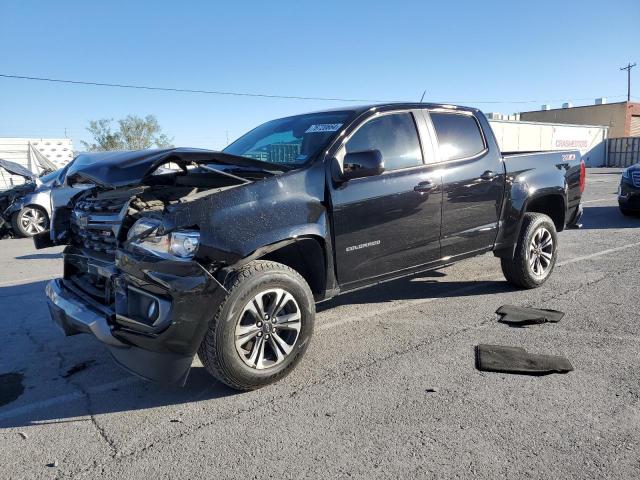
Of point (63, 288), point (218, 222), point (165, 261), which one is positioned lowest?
point (63, 288)

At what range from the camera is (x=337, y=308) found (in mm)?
5176

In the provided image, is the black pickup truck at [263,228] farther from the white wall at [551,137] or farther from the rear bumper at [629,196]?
the white wall at [551,137]

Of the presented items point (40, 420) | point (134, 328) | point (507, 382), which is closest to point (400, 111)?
point (507, 382)

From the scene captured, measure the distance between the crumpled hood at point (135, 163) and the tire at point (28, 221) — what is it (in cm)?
870

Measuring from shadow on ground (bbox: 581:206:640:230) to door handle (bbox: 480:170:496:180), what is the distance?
20.4 ft

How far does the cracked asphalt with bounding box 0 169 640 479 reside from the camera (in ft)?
8.57

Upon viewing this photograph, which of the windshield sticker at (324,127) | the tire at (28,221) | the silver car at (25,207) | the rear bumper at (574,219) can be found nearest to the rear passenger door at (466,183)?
the windshield sticker at (324,127)

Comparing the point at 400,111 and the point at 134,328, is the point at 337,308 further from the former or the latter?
the point at 134,328

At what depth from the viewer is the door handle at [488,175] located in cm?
498

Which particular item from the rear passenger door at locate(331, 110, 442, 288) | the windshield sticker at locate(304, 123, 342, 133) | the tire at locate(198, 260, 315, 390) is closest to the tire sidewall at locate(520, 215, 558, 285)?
the rear passenger door at locate(331, 110, 442, 288)

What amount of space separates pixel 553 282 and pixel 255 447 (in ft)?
14.9

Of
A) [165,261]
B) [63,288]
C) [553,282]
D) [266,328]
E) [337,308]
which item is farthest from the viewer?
[553,282]

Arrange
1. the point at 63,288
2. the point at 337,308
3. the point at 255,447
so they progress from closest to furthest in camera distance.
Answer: the point at 255,447 < the point at 63,288 < the point at 337,308

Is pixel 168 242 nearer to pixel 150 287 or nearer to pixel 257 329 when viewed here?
pixel 150 287
